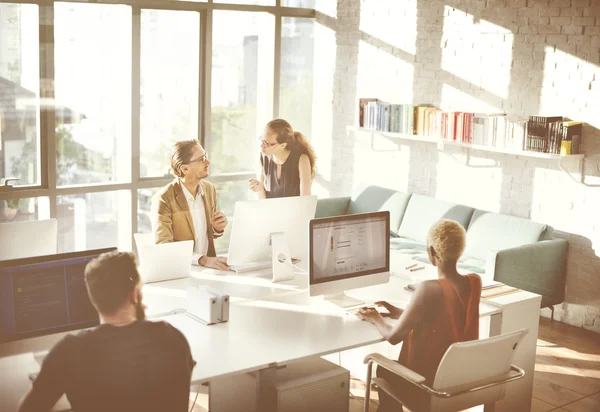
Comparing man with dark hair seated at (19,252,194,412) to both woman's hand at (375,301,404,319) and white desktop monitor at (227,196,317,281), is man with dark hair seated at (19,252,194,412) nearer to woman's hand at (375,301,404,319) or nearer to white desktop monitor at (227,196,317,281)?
woman's hand at (375,301,404,319)

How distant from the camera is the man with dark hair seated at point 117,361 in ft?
7.88

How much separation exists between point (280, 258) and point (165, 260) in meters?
0.66

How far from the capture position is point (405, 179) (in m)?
7.78

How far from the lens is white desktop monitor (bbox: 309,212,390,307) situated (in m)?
3.88

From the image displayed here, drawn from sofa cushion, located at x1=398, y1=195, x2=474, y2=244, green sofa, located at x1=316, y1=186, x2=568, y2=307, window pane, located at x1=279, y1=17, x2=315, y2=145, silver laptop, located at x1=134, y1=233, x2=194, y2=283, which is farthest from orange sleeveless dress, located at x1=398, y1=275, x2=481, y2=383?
window pane, located at x1=279, y1=17, x2=315, y2=145

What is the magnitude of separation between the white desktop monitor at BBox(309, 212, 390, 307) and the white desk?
0.12 metres

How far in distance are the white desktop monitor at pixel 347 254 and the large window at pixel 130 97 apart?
3.72 m

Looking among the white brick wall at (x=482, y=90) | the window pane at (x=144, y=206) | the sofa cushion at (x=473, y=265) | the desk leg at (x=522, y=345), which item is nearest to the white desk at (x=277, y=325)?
the desk leg at (x=522, y=345)

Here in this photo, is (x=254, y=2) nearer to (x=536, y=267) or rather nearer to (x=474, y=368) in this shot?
(x=536, y=267)

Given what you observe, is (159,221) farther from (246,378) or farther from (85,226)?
(85,226)

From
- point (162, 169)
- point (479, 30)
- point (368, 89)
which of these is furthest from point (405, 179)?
point (162, 169)

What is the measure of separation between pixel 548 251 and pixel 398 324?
122 inches

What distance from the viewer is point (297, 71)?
8500 mm

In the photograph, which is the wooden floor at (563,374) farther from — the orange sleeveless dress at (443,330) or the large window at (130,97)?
the large window at (130,97)
